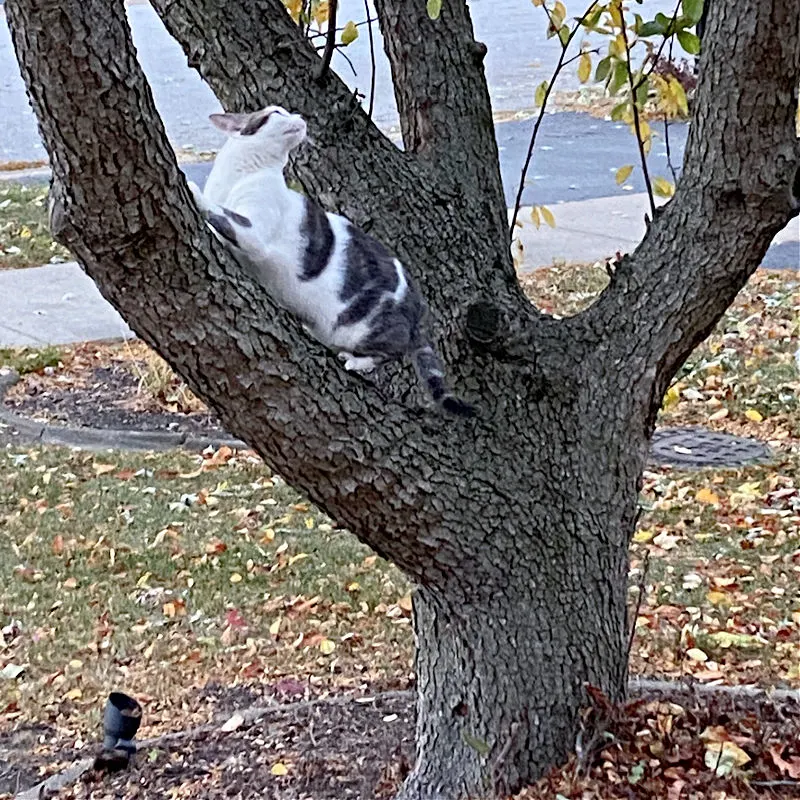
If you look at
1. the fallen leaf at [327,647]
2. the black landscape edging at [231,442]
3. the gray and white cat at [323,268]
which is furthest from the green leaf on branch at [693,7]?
the black landscape edging at [231,442]

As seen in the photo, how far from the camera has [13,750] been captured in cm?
401

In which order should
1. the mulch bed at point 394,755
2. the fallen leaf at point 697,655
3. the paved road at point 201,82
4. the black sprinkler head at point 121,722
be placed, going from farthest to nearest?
the paved road at point 201,82, the fallen leaf at point 697,655, the black sprinkler head at point 121,722, the mulch bed at point 394,755

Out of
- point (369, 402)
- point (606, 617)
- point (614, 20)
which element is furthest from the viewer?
point (614, 20)

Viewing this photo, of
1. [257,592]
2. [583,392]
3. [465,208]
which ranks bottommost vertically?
[257,592]

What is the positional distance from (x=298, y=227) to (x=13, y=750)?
81.7 inches

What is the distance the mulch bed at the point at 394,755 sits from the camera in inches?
119

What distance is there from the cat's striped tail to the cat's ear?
667 millimetres

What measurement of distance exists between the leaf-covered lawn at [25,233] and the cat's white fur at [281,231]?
20.4 ft

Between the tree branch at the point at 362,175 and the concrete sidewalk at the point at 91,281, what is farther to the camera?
the concrete sidewalk at the point at 91,281

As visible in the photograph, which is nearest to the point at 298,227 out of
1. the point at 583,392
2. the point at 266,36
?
the point at 266,36

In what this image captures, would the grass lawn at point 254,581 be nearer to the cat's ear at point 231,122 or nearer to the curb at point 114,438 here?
the curb at point 114,438

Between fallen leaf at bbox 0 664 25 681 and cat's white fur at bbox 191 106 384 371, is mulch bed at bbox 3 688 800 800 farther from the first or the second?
cat's white fur at bbox 191 106 384 371

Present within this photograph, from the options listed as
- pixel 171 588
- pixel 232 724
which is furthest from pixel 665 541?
pixel 232 724

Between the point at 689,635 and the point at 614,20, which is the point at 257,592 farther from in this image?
the point at 614,20
